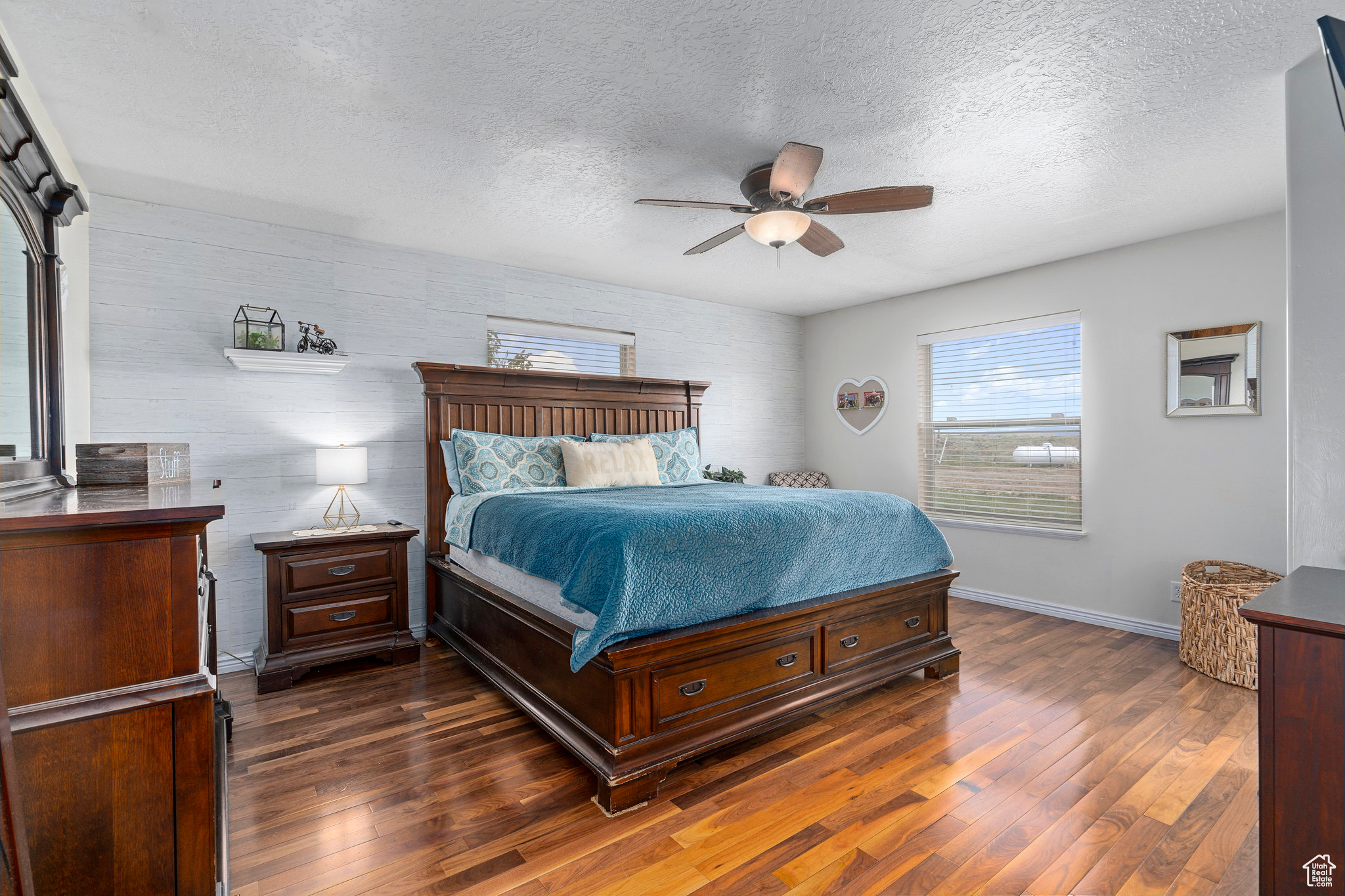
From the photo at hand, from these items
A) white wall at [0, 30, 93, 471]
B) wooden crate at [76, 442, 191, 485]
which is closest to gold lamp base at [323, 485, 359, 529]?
white wall at [0, 30, 93, 471]

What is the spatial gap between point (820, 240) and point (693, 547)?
1626mm

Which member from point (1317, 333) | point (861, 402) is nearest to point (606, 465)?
point (861, 402)

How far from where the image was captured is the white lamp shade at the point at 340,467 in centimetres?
327

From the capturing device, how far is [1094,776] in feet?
7.23

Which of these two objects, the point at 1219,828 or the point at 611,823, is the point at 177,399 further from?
the point at 1219,828

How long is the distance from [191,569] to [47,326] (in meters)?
1.91

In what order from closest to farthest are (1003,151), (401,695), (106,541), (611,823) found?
1. (106,541)
2. (611,823)
3. (1003,151)
4. (401,695)

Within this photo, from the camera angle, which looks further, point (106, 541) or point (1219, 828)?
point (1219, 828)

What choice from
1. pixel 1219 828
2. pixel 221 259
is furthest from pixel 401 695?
pixel 1219 828

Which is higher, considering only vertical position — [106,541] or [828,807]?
[106,541]

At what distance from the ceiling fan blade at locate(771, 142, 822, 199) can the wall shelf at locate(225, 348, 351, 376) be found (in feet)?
8.38

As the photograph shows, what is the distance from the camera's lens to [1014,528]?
454 centimetres

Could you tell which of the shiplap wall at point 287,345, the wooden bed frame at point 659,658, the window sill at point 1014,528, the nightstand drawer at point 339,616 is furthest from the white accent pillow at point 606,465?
the window sill at point 1014,528

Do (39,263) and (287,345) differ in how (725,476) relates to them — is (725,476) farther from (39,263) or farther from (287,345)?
(39,263)
